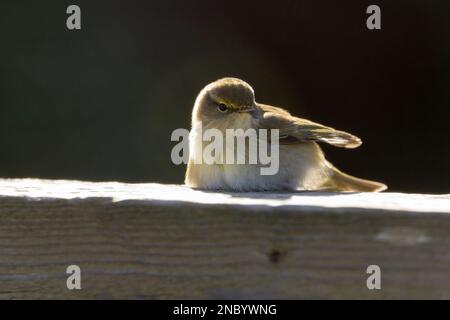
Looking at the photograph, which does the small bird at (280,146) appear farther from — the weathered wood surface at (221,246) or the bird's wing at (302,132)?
Answer: the weathered wood surface at (221,246)

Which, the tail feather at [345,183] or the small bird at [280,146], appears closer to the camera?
the small bird at [280,146]

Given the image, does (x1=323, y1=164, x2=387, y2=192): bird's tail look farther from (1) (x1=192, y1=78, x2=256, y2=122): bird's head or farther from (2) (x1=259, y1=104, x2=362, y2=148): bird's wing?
(1) (x1=192, y1=78, x2=256, y2=122): bird's head

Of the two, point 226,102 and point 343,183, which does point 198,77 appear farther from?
point 343,183

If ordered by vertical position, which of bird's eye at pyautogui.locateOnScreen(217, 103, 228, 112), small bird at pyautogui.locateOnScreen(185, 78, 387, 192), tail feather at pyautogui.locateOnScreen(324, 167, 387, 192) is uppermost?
bird's eye at pyautogui.locateOnScreen(217, 103, 228, 112)

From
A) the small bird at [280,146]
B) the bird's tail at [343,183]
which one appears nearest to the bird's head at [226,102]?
the small bird at [280,146]

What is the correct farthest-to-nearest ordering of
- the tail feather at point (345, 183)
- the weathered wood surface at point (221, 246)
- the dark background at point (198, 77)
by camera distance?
the dark background at point (198, 77) → the tail feather at point (345, 183) → the weathered wood surface at point (221, 246)

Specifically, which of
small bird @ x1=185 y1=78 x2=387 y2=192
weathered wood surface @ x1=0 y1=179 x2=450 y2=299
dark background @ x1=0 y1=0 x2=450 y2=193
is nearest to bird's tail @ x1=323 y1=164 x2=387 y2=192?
small bird @ x1=185 y1=78 x2=387 y2=192

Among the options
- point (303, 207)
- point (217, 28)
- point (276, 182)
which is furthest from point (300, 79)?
point (303, 207)
